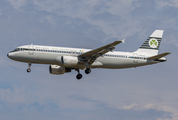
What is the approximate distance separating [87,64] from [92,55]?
1.71 m

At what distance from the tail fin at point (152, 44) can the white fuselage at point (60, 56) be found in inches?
141

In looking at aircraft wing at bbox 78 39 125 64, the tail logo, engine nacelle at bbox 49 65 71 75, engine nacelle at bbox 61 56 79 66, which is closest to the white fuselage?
engine nacelle at bbox 61 56 79 66

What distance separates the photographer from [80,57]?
4478 cm

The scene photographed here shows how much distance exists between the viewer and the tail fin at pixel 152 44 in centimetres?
5094

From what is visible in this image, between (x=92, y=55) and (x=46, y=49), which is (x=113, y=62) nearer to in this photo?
(x=92, y=55)

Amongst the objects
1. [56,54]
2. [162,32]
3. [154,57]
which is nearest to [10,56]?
[56,54]

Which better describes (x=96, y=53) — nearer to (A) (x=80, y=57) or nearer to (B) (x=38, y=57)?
(A) (x=80, y=57)

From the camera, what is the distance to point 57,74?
1932 inches

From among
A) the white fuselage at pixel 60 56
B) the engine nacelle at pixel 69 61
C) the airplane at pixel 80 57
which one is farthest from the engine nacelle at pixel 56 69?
the engine nacelle at pixel 69 61

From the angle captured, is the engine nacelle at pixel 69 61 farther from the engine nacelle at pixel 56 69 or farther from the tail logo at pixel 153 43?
the tail logo at pixel 153 43

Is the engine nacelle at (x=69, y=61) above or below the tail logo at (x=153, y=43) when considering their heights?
below

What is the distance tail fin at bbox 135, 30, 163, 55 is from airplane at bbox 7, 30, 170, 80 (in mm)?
703

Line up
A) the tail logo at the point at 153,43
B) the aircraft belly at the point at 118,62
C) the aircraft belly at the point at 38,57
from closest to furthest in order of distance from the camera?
the aircraft belly at the point at 38,57 → the aircraft belly at the point at 118,62 → the tail logo at the point at 153,43

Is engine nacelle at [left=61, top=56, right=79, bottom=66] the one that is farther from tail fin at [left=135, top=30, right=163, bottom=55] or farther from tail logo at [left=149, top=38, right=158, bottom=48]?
tail logo at [left=149, top=38, right=158, bottom=48]
